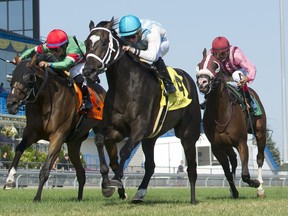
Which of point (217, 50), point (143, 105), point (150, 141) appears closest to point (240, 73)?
point (217, 50)

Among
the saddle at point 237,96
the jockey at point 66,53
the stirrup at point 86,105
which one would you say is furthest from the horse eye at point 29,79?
the saddle at point 237,96

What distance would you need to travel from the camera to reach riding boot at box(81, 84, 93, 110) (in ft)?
41.9

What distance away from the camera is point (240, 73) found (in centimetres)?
1394

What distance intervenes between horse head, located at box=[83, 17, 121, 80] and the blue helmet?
0.33 metres

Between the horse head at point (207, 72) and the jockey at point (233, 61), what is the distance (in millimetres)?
775

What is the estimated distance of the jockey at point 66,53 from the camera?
40.5ft

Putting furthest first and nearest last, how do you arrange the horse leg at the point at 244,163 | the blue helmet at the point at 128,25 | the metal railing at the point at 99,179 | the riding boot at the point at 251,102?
the metal railing at the point at 99,179 < the riding boot at the point at 251,102 < the horse leg at the point at 244,163 < the blue helmet at the point at 128,25

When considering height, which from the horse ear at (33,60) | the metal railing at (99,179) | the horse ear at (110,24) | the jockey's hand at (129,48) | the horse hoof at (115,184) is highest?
the horse ear at (110,24)

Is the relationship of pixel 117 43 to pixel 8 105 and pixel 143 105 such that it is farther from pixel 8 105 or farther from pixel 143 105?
pixel 8 105

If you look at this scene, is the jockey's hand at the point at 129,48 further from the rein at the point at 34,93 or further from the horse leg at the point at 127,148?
the rein at the point at 34,93

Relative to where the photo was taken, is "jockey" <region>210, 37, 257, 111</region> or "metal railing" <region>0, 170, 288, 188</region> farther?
"metal railing" <region>0, 170, 288, 188</region>

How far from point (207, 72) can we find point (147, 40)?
1390 mm

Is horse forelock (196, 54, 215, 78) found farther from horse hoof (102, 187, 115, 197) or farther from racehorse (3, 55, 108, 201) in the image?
horse hoof (102, 187, 115, 197)

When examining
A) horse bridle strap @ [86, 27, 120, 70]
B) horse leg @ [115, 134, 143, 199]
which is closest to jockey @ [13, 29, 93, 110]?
horse bridle strap @ [86, 27, 120, 70]
